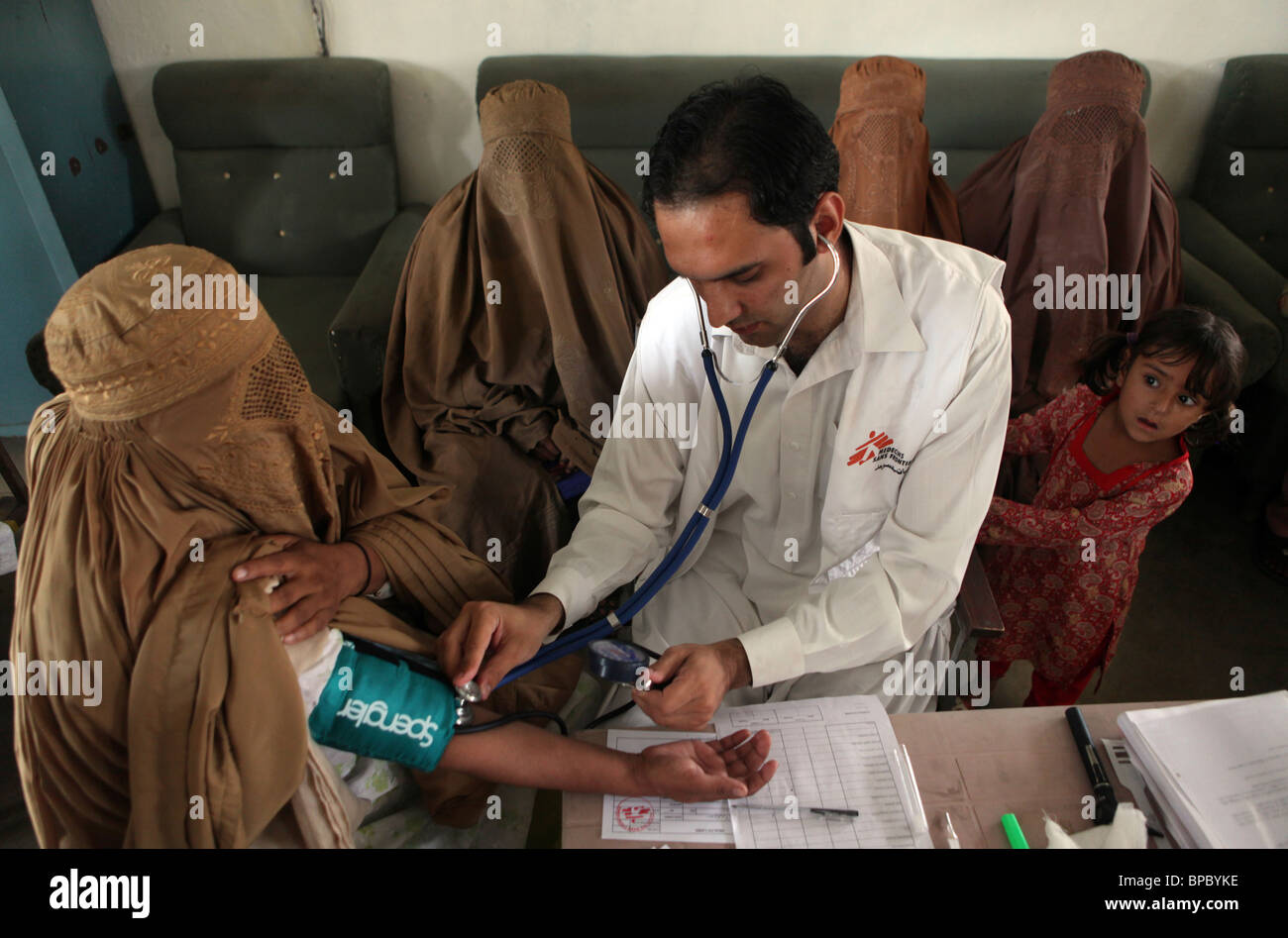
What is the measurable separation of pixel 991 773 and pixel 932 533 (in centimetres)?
44

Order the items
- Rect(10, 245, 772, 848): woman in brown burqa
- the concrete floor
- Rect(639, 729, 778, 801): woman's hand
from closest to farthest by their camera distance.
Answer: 1. Rect(10, 245, 772, 848): woman in brown burqa
2. Rect(639, 729, 778, 801): woman's hand
3. the concrete floor

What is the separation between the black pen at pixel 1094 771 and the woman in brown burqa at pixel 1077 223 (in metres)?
1.20

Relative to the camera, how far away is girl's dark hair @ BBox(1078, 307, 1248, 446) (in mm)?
1596

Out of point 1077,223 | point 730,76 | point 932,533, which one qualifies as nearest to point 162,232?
point 730,76

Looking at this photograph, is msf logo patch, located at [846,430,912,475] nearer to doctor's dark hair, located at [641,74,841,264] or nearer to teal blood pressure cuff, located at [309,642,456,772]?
doctor's dark hair, located at [641,74,841,264]

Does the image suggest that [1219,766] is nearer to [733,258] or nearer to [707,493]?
[707,493]

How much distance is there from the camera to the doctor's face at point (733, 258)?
1.17 meters

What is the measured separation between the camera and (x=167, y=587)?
0.95 metres

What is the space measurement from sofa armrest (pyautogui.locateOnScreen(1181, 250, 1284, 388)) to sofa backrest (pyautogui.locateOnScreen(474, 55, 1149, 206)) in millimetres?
878

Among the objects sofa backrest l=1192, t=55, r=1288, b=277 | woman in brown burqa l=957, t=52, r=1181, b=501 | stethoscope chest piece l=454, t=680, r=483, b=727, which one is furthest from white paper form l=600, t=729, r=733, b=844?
sofa backrest l=1192, t=55, r=1288, b=277

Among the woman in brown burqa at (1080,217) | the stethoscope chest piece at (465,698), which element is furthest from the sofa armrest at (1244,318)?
the stethoscope chest piece at (465,698)

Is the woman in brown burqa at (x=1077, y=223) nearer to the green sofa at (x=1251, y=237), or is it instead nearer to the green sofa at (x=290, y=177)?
the green sofa at (x=1251, y=237)
